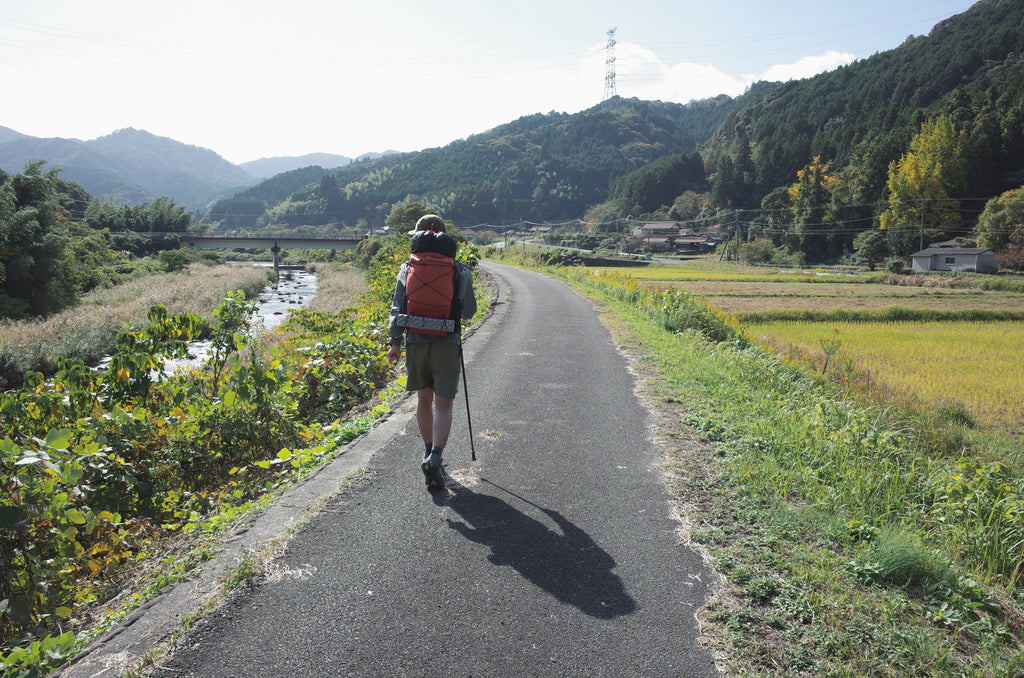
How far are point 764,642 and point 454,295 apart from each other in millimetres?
2752

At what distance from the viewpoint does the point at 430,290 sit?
3.87 metres

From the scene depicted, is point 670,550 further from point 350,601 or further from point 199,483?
point 199,483

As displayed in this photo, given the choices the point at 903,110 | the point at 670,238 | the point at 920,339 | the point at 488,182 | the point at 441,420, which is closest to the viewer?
the point at 441,420

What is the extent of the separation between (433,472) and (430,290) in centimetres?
132

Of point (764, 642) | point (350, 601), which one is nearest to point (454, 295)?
point (350, 601)

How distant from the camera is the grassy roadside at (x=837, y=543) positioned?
2.43 m

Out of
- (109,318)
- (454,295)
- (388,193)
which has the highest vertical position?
(388,193)

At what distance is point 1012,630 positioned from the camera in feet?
8.84

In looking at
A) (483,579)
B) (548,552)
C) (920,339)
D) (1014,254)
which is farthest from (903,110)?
(483,579)

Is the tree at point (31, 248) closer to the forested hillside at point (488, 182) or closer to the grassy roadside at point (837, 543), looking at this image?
the grassy roadside at point (837, 543)

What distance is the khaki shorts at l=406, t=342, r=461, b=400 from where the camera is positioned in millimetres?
3977

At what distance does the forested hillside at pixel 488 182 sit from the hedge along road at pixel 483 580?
114 m

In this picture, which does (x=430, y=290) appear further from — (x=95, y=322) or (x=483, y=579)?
(x=95, y=322)

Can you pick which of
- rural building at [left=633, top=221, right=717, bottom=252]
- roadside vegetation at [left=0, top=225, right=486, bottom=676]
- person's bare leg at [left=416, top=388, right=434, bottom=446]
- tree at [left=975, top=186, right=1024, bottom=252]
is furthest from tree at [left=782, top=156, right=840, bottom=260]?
person's bare leg at [left=416, top=388, right=434, bottom=446]
